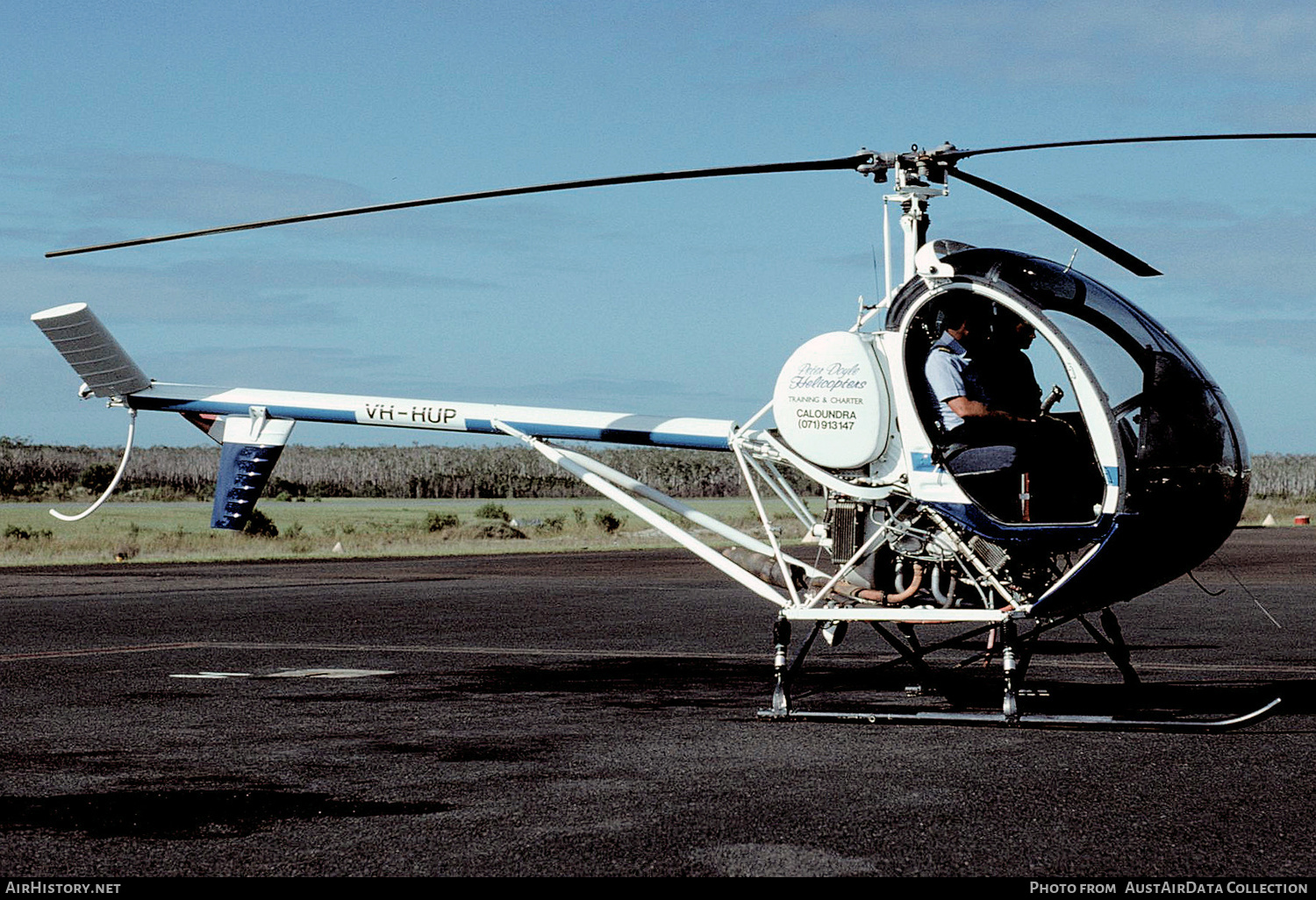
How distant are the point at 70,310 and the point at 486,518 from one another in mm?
67779

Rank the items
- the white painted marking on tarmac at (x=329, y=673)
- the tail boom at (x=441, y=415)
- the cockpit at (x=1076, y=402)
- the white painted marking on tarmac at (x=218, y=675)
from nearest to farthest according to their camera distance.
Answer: the cockpit at (x=1076, y=402) < the tail boom at (x=441, y=415) < the white painted marking on tarmac at (x=218, y=675) < the white painted marking on tarmac at (x=329, y=673)

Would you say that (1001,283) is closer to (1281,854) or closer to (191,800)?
(1281,854)

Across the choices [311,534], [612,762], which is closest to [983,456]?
[612,762]

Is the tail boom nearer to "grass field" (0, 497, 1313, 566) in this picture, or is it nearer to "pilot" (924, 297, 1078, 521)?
"pilot" (924, 297, 1078, 521)

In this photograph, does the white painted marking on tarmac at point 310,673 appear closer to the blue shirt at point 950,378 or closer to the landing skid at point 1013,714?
the landing skid at point 1013,714

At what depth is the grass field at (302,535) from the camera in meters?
48.8

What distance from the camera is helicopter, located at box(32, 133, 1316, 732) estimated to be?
9.69 meters

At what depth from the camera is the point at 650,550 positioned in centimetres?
5059

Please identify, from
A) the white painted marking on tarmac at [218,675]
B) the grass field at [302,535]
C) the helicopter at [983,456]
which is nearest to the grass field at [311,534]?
the grass field at [302,535]

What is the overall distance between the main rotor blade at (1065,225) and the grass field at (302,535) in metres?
36.9

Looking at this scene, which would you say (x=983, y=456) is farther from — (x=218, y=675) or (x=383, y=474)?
(x=383, y=474)

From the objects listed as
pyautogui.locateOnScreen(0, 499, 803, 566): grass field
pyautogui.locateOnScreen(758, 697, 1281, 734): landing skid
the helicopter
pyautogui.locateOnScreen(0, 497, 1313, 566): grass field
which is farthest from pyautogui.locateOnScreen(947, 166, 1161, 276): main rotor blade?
pyautogui.locateOnScreen(0, 499, 803, 566): grass field

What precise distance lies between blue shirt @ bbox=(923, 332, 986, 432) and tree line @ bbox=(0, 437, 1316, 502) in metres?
90.6

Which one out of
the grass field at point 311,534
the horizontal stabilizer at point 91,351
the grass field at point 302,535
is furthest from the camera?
the grass field at point 311,534
